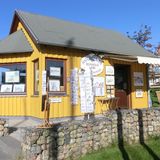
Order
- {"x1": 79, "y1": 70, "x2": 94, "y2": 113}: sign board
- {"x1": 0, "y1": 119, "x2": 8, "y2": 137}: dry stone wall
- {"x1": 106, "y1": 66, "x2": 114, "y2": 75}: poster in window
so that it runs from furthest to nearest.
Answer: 1. {"x1": 106, "y1": 66, "x2": 114, "y2": 75}: poster in window
2. {"x1": 79, "y1": 70, "x2": 94, "y2": 113}: sign board
3. {"x1": 0, "y1": 119, "x2": 8, "y2": 137}: dry stone wall

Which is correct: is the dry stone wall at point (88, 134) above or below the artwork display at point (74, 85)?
below

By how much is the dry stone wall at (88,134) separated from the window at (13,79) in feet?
16.9

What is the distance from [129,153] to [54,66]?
5132mm

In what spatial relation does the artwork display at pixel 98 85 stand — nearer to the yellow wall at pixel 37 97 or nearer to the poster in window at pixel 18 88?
the yellow wall at pixel 37 97

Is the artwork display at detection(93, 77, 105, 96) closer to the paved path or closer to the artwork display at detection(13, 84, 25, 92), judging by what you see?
the artwork display at detection(13, 84, 25, 92)

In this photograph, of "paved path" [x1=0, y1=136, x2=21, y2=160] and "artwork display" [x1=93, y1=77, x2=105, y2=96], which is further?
"artwork display" [x1=93, y1=77, x2=105, y2=96]

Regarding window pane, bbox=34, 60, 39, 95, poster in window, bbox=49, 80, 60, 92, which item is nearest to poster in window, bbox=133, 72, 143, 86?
poster in window, bbox=49, 80, 60, 92

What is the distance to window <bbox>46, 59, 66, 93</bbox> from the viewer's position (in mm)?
12344

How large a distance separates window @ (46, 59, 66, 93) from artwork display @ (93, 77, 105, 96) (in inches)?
64.6

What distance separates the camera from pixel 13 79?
43.7 ft

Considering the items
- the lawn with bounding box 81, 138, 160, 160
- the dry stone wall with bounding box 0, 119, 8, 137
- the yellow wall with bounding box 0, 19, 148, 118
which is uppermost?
the yellow wall with bounding box 0, 19, 148, 118

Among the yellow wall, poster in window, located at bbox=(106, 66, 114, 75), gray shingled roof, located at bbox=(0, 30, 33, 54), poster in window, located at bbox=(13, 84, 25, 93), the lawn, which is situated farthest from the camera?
poster in window, located at bbox=(106, 66, 114, 75)

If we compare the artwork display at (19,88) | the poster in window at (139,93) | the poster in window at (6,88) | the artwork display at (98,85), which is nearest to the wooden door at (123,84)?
the poster in window at (139,93)

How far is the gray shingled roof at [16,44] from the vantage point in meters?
12.9
